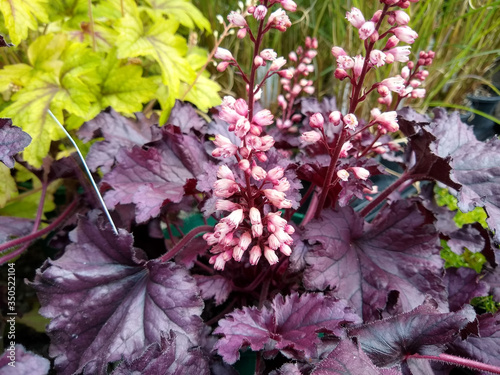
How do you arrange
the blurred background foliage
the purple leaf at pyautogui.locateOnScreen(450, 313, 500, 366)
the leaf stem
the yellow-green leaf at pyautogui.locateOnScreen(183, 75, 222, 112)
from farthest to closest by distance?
1. the blurred background foliage
2. the yellow-green leaf at pyautogui.locateOnScreen(183, 75, 222, 112)
3. the leaf stem
4. the purple leaf at pyautogui.locateOnScreen(450, 313, 500, 366)

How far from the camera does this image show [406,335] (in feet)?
2.42

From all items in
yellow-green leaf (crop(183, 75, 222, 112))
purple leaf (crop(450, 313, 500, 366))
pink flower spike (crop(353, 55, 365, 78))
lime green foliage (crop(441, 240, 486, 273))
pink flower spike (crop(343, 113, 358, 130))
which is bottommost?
lime green foliage (crop(441, 240, 486, 273))

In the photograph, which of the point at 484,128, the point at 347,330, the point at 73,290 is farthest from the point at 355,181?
the point at 484,128

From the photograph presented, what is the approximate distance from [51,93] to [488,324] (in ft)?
4.24

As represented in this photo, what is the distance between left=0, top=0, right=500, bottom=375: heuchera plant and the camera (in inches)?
27.3

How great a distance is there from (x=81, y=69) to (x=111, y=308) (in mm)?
718

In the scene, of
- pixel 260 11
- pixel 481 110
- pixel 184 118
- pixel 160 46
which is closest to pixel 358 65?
pixel 260 11

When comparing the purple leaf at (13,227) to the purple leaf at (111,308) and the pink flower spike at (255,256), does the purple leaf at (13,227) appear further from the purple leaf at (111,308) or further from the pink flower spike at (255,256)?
the pink flower spike at (255,256)

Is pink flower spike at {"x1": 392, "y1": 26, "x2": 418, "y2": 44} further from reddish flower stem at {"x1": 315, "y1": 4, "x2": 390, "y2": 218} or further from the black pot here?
the black pot

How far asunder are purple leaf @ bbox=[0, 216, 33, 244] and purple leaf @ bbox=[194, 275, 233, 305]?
52cm

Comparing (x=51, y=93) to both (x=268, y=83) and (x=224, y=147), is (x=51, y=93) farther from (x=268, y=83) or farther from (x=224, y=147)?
(x=268, y=83)

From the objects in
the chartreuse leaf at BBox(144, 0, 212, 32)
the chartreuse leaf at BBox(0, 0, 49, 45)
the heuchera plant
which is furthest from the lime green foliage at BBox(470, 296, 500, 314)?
the chartreuse leaf at BBox(0, 0, 49, 45)

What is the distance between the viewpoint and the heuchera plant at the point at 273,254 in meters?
0.69

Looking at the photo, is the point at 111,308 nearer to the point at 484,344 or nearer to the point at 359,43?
the point at 484,344
